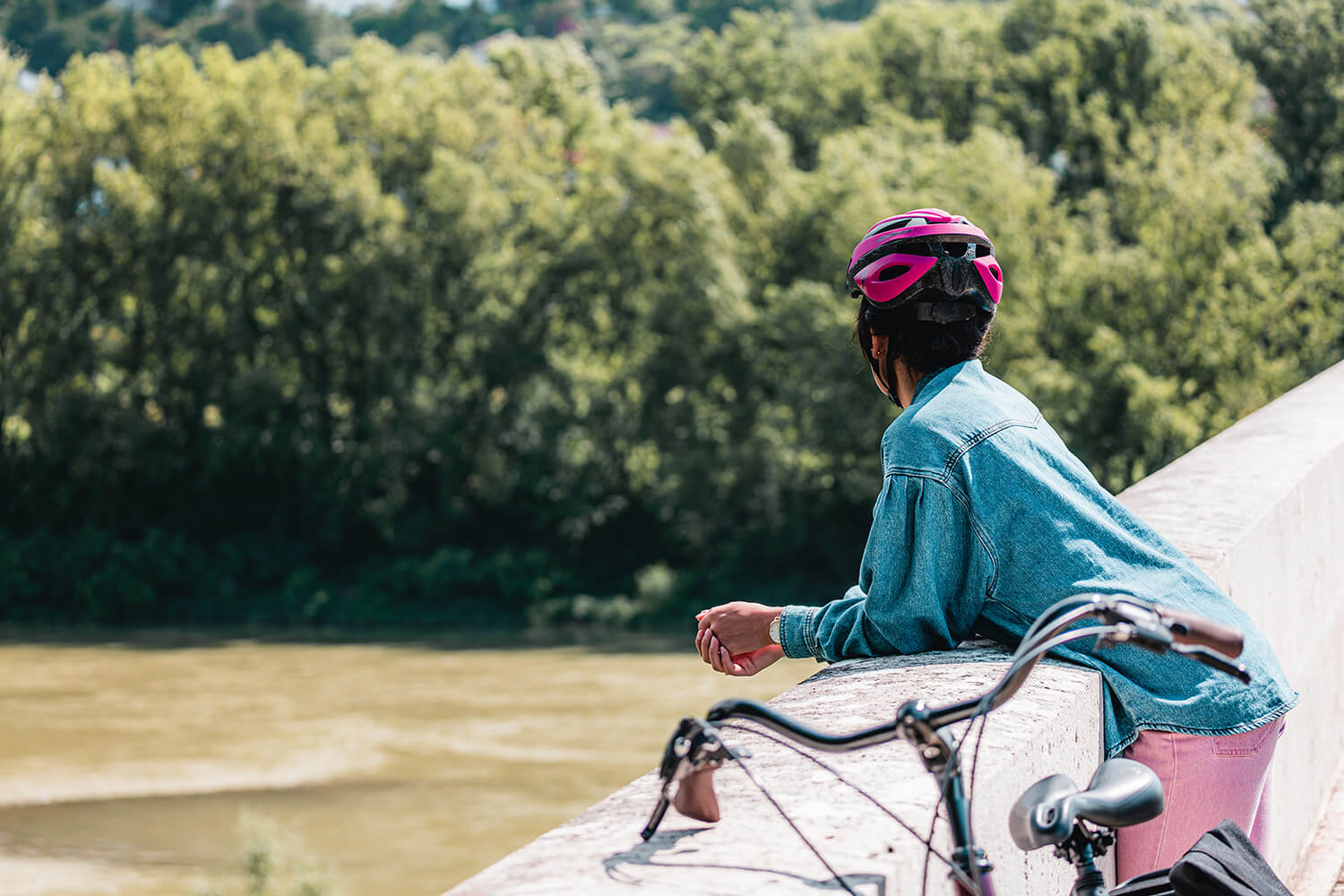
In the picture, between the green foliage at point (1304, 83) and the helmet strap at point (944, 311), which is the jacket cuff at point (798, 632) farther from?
the green foliage at point (1304, 83)

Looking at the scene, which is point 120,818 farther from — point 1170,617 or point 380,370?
point 1170,617

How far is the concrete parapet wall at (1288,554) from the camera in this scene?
3.41 meters

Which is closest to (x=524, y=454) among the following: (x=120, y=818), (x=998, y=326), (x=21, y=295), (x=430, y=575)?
(x=430, y=575)

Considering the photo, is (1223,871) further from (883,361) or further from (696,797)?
(883,361)

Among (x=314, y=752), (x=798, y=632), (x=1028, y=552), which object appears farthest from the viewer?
(x=314, y=752)

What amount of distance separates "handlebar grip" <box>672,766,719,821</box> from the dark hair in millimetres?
957

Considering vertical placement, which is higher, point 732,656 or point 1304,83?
point 1304,83

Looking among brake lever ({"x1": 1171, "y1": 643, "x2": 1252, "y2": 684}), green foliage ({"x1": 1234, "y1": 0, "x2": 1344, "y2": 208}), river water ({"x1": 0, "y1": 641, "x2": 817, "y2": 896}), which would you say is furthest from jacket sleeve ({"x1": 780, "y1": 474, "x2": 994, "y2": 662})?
green foliage ({"x1": 1234, "y1": 0, "x2": 1344, "y2": 208})

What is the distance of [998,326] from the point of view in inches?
116

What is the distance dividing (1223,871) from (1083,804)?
0.22 meters

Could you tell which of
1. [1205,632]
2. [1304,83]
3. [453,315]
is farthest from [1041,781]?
[1304,83]

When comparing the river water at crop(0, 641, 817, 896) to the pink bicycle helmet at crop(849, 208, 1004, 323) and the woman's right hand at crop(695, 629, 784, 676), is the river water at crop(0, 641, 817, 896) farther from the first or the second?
the pink bicycle helmet at crop(849, 208, 1004, 323)

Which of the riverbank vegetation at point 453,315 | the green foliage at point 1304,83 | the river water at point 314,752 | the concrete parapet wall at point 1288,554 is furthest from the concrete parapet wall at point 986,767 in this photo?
the green foliage at point 1304,83

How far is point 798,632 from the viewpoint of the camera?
2598 mm
